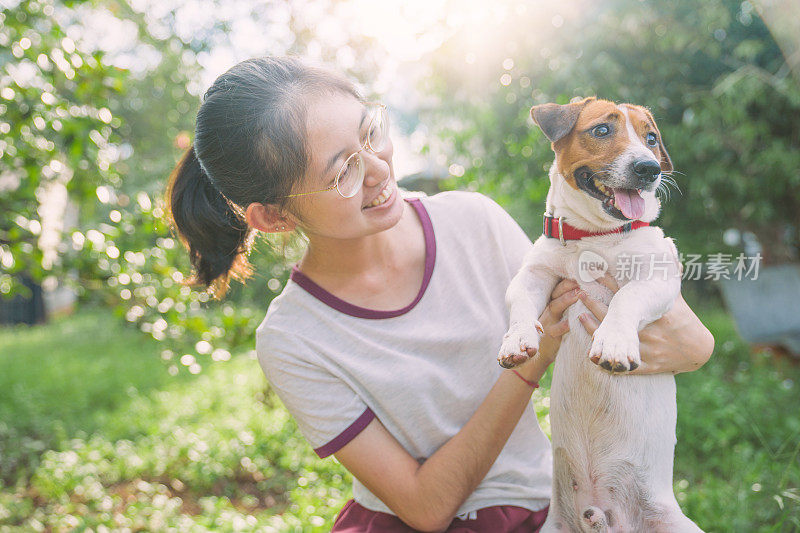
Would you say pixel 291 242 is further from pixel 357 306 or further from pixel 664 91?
pixel 664 91

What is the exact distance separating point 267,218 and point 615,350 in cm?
125

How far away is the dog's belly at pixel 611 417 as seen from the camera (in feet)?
6.01

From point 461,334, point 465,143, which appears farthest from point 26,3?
point 465,143

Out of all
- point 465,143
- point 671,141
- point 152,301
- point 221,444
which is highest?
point 152,301

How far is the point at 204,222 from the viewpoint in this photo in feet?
7.34

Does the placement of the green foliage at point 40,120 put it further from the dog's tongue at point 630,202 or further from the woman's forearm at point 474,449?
the dog's tongue at point 630,202

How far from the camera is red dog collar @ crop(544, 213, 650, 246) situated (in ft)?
6.42

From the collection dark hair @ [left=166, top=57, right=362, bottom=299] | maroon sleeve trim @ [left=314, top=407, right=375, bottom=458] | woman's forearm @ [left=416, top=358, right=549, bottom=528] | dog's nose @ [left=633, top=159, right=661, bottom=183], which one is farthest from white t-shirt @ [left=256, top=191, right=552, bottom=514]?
dog's nose @ [left=633, top=159, right=661, bottom=183]

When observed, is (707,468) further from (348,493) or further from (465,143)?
(465,143)

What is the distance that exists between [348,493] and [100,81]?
9.24 feet

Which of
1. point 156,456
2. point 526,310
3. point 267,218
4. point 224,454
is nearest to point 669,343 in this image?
point 526,310

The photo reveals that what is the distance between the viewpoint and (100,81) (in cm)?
313

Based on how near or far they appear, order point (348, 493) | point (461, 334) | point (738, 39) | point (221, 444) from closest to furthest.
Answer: point (461, 334), point (348, 493), point (221, 444), point (738, 39)

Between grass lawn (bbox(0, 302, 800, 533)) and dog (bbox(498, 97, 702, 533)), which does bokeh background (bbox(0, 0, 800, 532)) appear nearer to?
grass lawn (bbox(0, 302, 800, 533))
